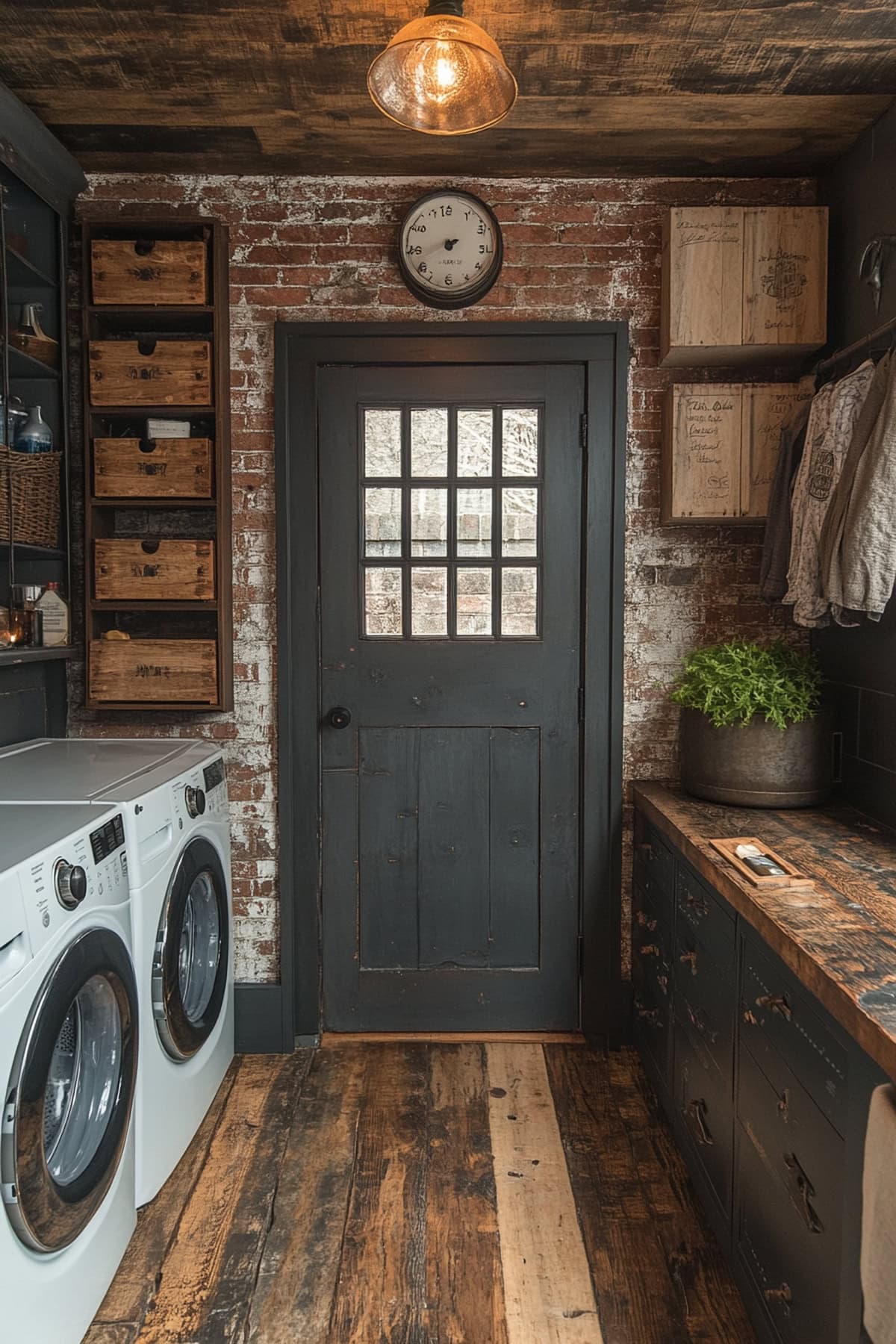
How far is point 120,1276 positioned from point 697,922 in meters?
1.45

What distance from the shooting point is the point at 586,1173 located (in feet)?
7.22

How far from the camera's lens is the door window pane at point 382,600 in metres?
2.83

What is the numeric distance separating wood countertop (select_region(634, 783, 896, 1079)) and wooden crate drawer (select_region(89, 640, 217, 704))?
137cm

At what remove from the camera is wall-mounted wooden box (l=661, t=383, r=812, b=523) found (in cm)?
262

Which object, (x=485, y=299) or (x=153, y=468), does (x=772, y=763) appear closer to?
(x=485, y=299)

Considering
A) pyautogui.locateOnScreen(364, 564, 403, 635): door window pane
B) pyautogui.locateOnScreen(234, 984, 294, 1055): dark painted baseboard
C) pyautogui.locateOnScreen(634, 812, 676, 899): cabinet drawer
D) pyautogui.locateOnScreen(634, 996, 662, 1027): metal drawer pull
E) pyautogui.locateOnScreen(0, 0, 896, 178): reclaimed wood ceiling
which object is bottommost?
pyautogui.locateOnScreen(234, 984, 294, 1055): dark painted baseboard

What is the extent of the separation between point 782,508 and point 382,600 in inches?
47.4

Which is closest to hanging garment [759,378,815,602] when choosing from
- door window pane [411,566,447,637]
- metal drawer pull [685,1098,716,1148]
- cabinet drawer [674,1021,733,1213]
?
door window pane [411,566,447,637]

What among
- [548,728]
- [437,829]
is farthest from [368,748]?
[548,728]

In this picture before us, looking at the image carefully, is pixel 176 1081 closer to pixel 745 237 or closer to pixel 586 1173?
pixel 586 1173

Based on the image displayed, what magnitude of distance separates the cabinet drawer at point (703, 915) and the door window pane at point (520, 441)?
4.27 ft

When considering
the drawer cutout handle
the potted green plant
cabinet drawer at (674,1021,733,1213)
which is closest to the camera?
the drawer cutout handle

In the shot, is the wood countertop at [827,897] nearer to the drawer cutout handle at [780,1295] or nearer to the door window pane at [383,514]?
the drawer cutout handle at [780,1295]

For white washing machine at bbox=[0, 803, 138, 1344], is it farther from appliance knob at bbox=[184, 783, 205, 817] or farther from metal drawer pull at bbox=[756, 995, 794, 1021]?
metal drawer pull at bbox=[756, 995, 794, 1021]
